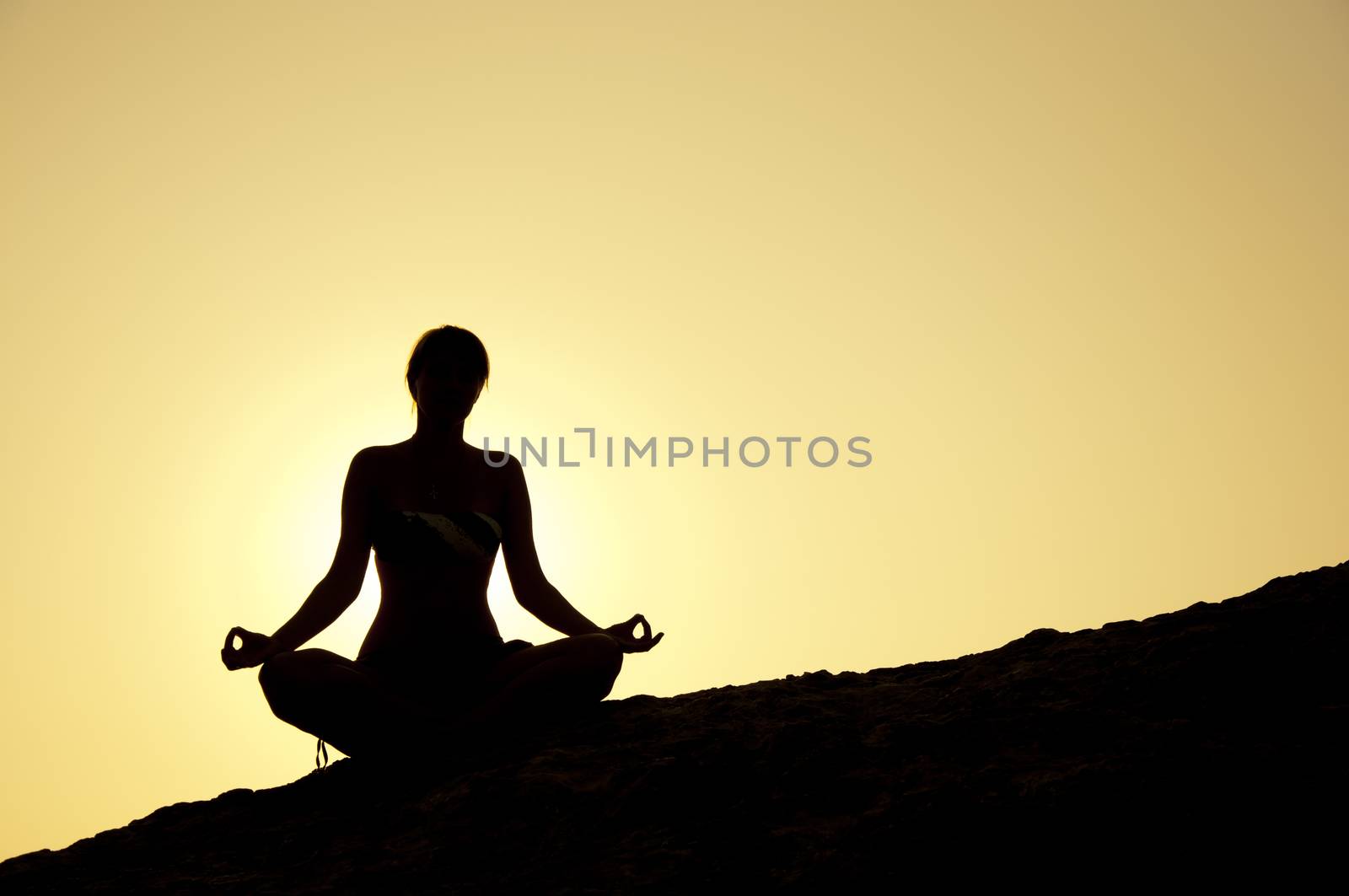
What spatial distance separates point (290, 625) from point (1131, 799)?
137 inches

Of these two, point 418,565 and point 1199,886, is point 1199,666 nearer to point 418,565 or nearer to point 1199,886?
point 1199,886

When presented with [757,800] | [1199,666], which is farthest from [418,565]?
[1199,666]

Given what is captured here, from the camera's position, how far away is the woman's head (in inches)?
199

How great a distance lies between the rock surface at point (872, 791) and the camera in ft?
9.45

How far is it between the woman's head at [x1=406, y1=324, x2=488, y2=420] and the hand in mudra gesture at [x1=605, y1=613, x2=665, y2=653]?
1377mm

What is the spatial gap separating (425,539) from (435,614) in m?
0.36

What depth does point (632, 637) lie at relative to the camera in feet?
16.0

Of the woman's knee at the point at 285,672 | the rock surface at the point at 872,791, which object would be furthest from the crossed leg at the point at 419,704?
the rock surface at the point at 872,791

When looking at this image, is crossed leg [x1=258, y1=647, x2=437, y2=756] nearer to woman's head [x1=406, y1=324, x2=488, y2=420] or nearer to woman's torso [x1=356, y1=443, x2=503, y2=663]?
woman's torso [x1=356, y1=443, x2=503, y2=663]

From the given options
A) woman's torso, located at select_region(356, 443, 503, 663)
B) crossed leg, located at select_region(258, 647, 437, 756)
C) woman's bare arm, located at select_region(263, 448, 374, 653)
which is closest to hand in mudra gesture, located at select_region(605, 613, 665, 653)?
woman's torso, located at select_region(356, 443, 503, 663)

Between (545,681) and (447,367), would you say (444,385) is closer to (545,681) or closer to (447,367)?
(447,367)

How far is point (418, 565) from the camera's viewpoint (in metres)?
4.84

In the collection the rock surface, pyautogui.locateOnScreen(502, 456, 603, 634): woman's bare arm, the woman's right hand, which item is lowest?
the rock surface

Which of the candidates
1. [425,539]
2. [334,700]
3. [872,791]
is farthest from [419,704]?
[872,791]
